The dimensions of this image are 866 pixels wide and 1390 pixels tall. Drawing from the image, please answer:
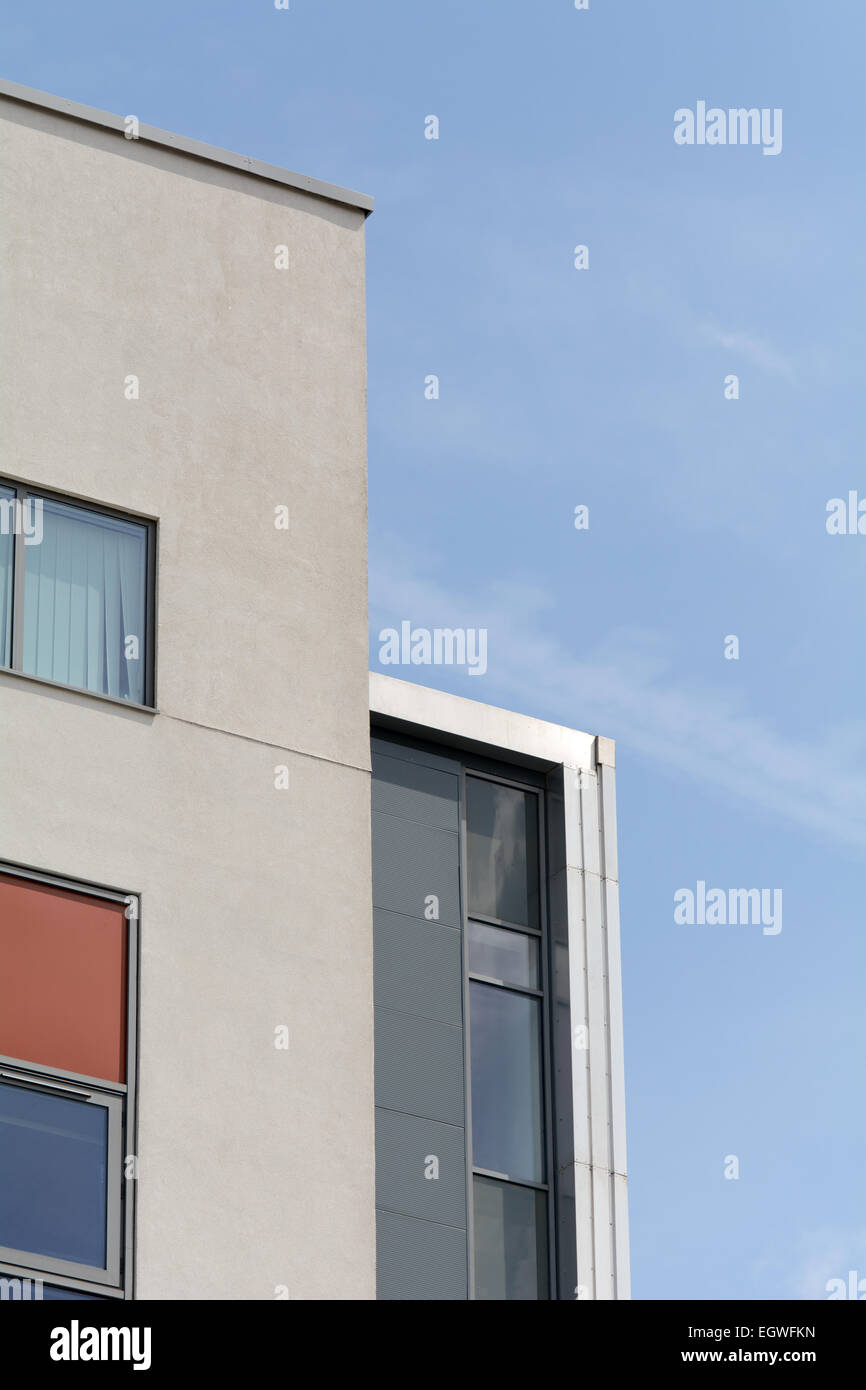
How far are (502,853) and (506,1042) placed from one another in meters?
1.65

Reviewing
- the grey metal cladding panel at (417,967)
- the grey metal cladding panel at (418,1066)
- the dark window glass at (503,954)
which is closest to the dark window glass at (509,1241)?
the grey metal cladding panel at (418,1066)

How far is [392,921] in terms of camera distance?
2016 centimetres

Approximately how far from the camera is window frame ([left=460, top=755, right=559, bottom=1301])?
19922 mm

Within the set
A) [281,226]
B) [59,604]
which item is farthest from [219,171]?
[59,604]

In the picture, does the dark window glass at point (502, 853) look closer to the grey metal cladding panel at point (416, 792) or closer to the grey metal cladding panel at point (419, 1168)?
the grey metal cladding panel at point (416, 792)

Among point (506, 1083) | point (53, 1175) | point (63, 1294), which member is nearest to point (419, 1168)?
point (506, 1083)

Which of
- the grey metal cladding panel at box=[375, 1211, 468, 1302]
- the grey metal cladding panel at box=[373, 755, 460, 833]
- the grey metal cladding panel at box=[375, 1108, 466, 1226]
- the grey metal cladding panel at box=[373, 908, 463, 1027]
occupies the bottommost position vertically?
the grey metal cladding panel at box=[375, 1211, 468, 1302]

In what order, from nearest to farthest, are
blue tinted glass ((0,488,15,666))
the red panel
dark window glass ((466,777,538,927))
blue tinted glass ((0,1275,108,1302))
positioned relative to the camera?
1. blue tinted glass ((0,1275,108,1302))
2. the red panel
3. blue tinted glass ((0,488,15,666))
4. dark window glass ((466,777,538,927))

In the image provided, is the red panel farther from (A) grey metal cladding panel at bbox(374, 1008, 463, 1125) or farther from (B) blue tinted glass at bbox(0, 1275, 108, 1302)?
(A) grey metal cladding panel at bbox(374, 1008, 463, 1125)

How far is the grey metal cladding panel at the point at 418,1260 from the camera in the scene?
18.8 metres

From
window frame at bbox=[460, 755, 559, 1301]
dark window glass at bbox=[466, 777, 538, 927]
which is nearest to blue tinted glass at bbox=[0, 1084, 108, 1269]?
window frame at bbox=[460, 755, 559, 1301]

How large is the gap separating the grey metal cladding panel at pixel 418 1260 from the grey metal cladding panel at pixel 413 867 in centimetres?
254

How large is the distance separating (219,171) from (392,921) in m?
5.96

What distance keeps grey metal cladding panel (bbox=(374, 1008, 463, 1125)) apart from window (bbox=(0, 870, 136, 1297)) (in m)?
3.89
